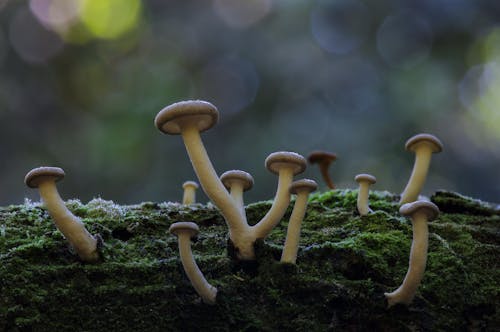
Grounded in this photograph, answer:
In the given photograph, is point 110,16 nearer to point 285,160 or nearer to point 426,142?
point 426,142

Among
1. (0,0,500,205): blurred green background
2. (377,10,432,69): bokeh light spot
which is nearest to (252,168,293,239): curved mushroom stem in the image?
(0,0,500,205): blurred green background

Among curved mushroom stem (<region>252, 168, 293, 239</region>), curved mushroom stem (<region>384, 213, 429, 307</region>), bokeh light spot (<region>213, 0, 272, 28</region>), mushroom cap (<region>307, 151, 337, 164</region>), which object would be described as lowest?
curved mushroom stem (<region>384, 213, 429, 307</region>)

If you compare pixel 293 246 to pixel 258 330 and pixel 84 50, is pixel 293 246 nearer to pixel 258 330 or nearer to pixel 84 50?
pixel 258 330

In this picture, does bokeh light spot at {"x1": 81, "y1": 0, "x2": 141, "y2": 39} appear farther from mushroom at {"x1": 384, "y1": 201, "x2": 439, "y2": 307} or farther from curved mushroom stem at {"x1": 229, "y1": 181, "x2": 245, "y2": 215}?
mushroom at {"x1": 384, "y1": 201, "x2": 439, "y2": 307}

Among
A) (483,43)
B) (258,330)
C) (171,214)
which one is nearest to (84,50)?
(483,43)

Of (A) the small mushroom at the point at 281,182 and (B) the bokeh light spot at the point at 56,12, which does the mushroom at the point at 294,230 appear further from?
(B) the bokeh light spot at the point at 56,12

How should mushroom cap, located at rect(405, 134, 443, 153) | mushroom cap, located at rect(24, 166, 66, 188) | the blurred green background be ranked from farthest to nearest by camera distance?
the blurred green background → mushroom cap, located at rect(405, 134, 443, 153) → mushroom cap, located at rect(24, 166, 66, 188)
